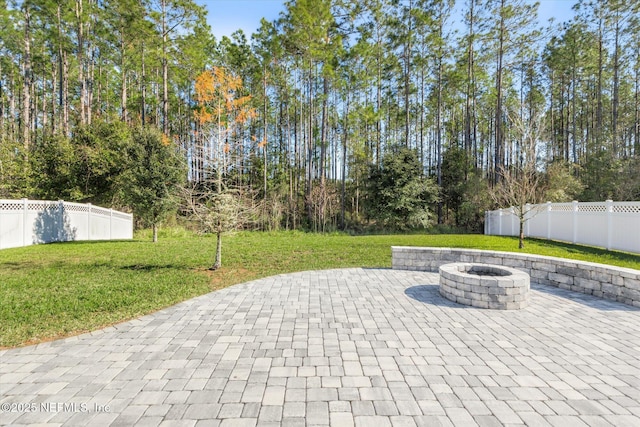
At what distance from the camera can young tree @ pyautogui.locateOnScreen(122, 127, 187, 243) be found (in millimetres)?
11594

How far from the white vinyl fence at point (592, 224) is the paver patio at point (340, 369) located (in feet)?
13.1

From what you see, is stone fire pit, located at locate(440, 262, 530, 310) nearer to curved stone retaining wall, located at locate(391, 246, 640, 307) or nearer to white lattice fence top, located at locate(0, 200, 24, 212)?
curved stone retaining wall, located at locate(391, 246, 640, 307)

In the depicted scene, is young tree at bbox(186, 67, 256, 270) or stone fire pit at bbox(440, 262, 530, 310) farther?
young tree at bbox(186, 67, 256, 270)

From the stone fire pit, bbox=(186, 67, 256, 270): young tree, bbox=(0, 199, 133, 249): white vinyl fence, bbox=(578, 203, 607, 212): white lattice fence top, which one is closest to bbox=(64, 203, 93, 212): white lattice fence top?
bbox=(0, 199, 133, 249): white vinyl fence

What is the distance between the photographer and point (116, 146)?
14.4 m

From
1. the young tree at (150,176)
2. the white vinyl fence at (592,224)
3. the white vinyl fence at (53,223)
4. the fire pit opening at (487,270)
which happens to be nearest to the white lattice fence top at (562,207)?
the white vinyl fence at (592,224)

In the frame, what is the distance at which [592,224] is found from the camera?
7727 mm

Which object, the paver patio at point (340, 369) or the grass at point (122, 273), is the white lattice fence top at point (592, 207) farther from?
the paver patio at point (340, 369)

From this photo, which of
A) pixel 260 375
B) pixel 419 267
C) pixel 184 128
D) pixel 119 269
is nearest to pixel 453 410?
pixel 260 375

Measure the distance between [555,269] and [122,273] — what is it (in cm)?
831

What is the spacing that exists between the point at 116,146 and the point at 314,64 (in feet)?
39.5

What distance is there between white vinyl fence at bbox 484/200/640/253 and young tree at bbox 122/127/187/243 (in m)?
13.1

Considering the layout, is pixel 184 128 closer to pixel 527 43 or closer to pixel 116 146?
pixel 116 146

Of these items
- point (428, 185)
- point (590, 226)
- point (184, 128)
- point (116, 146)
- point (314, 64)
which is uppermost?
point (314, 64)
